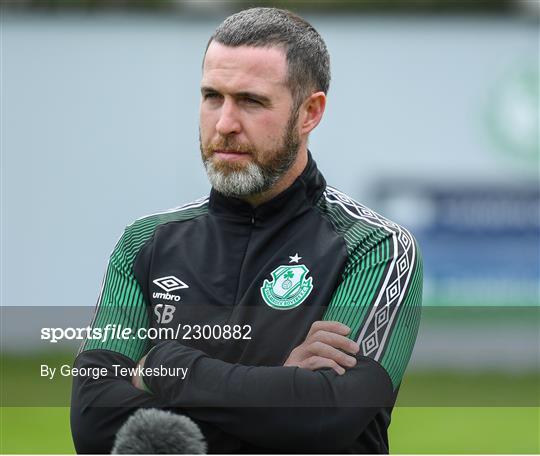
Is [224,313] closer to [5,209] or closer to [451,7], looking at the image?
[5,209]

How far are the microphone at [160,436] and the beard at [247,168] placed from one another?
791 mm

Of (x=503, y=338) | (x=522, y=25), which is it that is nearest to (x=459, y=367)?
(x=503, y=338)

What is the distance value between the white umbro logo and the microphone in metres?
0.50

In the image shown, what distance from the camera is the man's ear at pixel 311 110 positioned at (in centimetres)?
353

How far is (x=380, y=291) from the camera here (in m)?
3.35

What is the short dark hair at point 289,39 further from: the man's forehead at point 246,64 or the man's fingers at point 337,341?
the man's fingers at point 337,341

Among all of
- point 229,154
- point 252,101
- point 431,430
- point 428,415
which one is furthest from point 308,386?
point 428,415

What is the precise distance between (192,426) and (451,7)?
27.3ft

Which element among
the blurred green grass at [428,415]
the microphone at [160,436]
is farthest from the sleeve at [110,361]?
the blurred green grass at [428,415]

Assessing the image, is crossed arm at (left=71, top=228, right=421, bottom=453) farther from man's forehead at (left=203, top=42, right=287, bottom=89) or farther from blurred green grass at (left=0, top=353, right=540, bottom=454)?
blurred green grass at (left=0, top=353, right=540, bottom=454)

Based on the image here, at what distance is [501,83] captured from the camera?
1033 centimetres

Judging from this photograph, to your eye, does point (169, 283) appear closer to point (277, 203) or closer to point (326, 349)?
point (277, 203)

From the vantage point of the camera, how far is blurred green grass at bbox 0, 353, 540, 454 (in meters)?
8.39

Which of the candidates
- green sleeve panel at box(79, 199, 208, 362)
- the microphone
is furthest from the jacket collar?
the microphone
